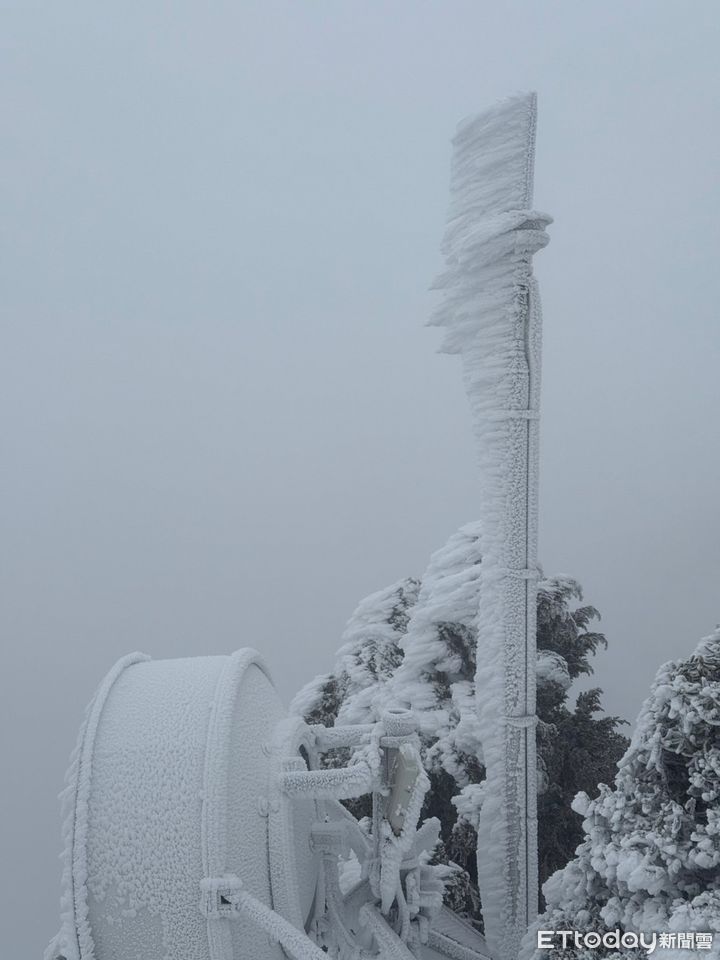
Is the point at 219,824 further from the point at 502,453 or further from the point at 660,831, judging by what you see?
the point at 502,453

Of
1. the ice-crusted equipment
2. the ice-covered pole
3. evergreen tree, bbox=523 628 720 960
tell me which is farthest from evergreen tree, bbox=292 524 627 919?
evergreen tree, bbox=523 628 720 960

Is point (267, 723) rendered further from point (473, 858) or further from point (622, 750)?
point (622, 750)

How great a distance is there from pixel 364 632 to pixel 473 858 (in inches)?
111

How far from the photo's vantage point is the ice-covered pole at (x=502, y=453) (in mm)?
5820

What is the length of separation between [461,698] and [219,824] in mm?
4477

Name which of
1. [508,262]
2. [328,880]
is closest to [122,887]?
[328,880]

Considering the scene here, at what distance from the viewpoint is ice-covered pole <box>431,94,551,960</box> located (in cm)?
582

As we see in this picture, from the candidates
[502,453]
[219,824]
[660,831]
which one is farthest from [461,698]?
[219,824]

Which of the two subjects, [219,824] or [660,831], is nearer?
[660,831]

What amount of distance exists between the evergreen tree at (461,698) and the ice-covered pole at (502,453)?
43.4 inches

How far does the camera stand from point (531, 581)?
19.8ft

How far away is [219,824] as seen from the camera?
436cm

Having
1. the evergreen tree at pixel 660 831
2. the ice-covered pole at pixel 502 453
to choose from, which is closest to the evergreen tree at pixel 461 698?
the ice-covered pole at pixel 502 453

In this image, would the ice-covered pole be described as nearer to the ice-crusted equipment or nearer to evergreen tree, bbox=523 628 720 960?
the ice-crusted equipment
